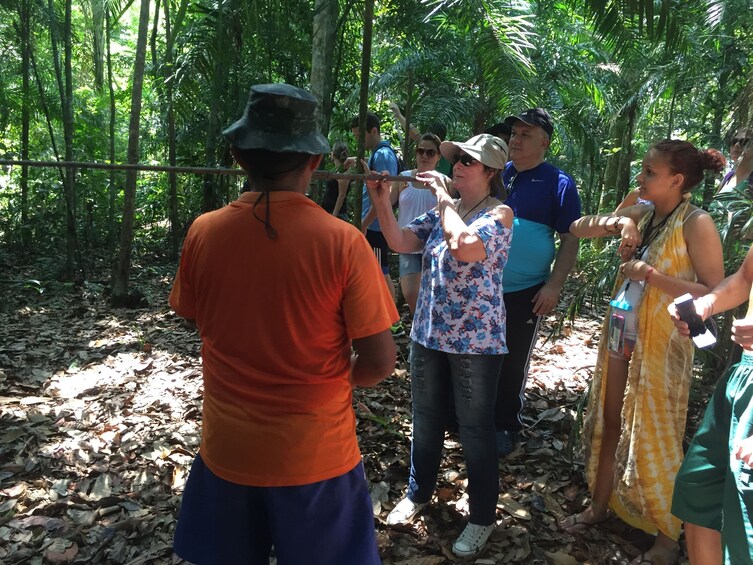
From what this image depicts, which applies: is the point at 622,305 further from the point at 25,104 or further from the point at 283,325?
the point at 25,104

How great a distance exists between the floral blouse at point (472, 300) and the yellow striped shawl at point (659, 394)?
0.62 metres

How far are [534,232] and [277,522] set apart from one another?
232 centimetres

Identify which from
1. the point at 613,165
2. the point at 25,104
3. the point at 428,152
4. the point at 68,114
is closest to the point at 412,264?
the point at 428,152

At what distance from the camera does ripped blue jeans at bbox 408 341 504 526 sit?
2535mm

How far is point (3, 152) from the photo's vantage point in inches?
376

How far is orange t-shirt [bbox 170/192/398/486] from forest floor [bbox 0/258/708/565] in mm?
1357

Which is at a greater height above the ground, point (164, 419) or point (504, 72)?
point (504, 72)

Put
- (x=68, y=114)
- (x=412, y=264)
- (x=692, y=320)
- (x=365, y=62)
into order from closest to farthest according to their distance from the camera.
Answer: (x=692, y=320), (x=365, y=62), (x=412, y=264), (x=68, y=114)

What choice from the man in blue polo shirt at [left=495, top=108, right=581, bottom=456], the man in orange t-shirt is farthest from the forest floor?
the man in orange t-shirt

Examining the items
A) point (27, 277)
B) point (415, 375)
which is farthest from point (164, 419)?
point (27, 277)

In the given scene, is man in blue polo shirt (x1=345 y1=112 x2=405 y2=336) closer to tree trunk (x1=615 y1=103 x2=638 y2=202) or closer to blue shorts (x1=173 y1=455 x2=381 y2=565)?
blue shorts (x1=173 y1=455 x2=381 y2=565)

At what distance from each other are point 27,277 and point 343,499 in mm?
7391

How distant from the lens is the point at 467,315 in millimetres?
2523

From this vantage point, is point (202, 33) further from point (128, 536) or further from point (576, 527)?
point (576, 527)
